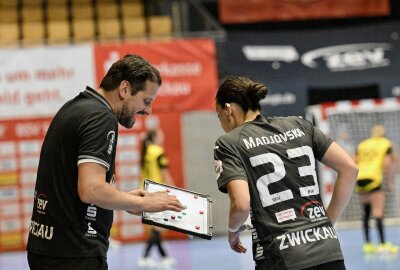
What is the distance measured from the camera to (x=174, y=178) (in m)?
14.7

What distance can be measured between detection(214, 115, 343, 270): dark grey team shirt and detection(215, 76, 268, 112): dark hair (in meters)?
0.12

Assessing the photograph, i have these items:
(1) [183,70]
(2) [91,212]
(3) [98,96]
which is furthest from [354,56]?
(2) [91,212]

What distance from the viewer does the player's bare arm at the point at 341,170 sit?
12.6ft

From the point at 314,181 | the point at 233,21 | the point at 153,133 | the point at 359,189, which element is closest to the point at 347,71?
the point at 233,21

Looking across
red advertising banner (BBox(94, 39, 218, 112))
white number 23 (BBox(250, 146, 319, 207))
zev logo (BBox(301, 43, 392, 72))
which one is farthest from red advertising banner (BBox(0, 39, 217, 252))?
white number 23 (BBox(250, 146, 319, 207))

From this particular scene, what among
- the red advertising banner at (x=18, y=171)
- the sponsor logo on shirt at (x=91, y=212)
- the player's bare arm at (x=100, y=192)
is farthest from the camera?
the red advertising banner at (x=18, y=171)

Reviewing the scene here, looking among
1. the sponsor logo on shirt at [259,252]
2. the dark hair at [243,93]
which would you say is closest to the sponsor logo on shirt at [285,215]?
the sponsor logo on shirt at [259,252]

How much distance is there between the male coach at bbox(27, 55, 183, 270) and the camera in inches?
131

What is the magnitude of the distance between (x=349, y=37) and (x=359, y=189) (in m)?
5.75

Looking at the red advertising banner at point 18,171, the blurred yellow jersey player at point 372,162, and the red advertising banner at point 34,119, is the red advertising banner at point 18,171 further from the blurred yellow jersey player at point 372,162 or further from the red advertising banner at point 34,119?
the blurred yellow jersey player at point 372,162

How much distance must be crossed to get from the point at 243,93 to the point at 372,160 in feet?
25.9

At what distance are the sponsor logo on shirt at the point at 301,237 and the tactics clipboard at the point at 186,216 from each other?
1.21 ft

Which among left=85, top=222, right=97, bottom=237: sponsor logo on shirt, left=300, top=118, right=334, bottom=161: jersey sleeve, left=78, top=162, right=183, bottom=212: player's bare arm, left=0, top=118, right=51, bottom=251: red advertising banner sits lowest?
left=0, top=118, right=51, bottom=251: red advertising banner

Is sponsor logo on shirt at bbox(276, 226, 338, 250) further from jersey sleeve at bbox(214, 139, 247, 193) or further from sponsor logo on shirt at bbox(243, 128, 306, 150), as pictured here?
sponsor logo on shirt at bbox(243, 128, 306, 150)
